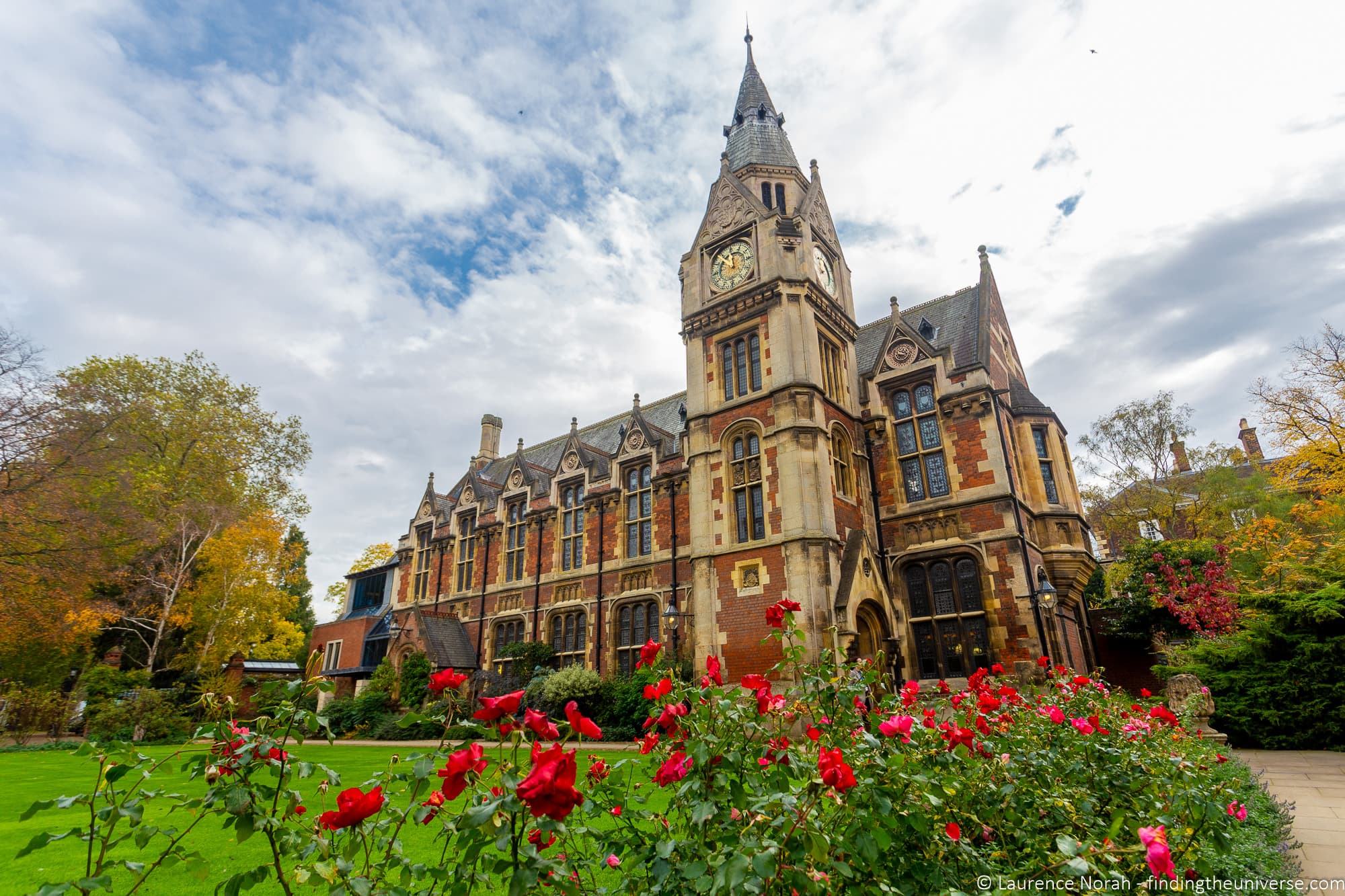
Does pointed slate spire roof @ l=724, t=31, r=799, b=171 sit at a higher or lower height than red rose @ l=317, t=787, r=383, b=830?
higher

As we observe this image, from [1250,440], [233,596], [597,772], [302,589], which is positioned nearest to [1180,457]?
[1250,440]

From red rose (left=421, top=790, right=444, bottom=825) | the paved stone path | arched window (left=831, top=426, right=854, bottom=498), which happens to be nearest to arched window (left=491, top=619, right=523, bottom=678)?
arched window (left=831, top=426, right=854, bottom=498)

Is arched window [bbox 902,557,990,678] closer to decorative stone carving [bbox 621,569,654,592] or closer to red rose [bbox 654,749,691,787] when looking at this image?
decorative stone carving [bbox 621,569,654,592]

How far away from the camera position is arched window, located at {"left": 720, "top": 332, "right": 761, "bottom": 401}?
20359 millimetres

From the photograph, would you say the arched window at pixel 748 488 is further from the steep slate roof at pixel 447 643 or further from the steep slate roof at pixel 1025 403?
the steep slate roof at pixel 447 643

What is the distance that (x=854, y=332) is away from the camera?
2300 centimetres

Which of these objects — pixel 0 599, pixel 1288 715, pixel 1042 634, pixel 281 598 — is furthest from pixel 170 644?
pixel 1288 715

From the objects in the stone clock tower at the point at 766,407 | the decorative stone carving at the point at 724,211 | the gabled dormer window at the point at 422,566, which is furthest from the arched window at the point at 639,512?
the gabled dormer window at the point at 422,566

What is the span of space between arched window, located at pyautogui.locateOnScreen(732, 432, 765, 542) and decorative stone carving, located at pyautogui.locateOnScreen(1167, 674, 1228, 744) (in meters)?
9.65

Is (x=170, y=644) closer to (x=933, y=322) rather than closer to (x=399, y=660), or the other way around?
(x=399, y=660)

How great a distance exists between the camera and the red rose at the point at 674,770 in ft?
10.3

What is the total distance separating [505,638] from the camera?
2762 centimetres

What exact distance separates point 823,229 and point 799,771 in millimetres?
22683

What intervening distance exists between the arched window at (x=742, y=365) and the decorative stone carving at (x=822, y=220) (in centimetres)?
513
